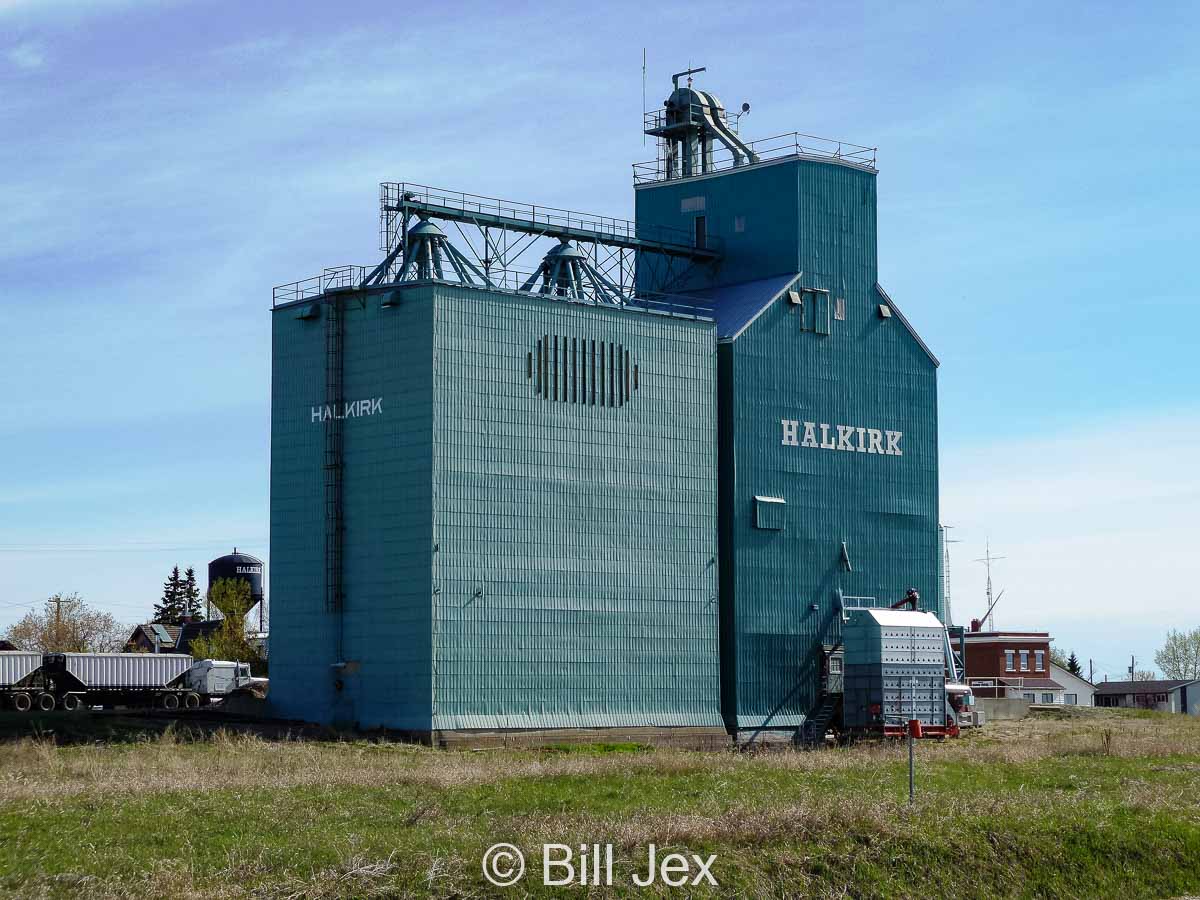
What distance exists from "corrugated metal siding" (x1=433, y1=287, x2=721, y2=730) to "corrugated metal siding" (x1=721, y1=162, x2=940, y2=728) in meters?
1.74

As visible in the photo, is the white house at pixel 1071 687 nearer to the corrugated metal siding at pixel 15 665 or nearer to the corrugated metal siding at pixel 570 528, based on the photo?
the corrugated metal siding at pixel 570 528

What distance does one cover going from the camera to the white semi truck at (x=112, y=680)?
72.5m

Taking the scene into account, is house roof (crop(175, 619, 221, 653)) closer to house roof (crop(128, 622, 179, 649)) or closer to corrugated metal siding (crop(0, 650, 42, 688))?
house roof (crop(128, 622, 179, 649))

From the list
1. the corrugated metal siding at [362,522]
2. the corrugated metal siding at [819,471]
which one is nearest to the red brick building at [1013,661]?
the corrugated metal siding at [819,471]

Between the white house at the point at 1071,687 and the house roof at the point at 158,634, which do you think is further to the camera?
the house roof at the point at 158,634

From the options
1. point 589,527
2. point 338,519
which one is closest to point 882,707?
point 589,527

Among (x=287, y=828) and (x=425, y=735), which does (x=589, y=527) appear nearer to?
(x=425, y=735)

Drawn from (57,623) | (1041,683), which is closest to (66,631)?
(57,623)

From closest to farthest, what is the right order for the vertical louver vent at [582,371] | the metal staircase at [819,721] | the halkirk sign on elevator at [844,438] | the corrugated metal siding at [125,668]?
the vertical louver vent at [582,371] → the metal staircase at [819,721] → the halkirk sign on elevator at [844,438] → the corrugated metal siding at [125,668]

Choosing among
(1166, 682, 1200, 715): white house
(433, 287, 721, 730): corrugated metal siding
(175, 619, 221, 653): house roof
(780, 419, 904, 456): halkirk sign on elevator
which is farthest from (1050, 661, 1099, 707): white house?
(433, 287, 721, 730): corrugated metal siding

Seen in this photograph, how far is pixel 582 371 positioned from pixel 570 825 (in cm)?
3276

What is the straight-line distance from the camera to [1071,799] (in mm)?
36938

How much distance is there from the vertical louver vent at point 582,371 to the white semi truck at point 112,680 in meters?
25.4

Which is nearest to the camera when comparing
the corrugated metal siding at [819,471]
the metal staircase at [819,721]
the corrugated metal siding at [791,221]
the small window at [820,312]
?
the corrugated metal siding at [819,471]
